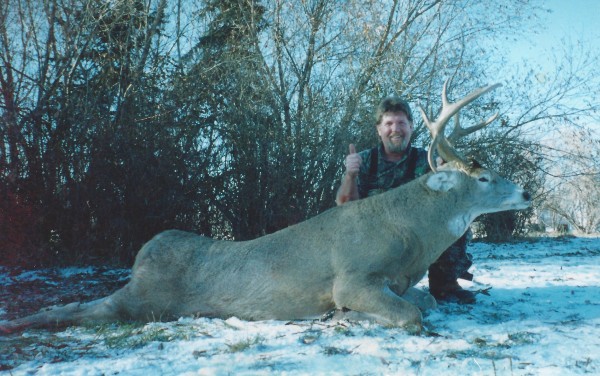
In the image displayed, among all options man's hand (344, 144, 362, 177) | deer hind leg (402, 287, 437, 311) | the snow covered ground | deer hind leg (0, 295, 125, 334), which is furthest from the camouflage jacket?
deer hind leg (0, 295, 125, 334)

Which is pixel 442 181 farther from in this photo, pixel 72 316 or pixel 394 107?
pixel 72 316

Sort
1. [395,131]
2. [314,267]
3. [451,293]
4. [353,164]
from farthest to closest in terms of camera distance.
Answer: [395,131], [353,164], [451,293], [314,267]

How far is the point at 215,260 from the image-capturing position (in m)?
4.34

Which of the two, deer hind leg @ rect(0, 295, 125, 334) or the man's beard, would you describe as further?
the man's beard

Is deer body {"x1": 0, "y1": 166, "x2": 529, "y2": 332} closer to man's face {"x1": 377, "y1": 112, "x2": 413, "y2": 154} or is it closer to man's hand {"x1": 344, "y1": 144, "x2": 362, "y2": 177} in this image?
man's hand {"x1": 344, "y1": 144, "x2": 362, "y2": 177}

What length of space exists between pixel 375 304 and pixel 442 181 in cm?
132

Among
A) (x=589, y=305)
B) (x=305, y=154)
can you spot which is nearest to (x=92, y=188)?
(x=305, y=154)

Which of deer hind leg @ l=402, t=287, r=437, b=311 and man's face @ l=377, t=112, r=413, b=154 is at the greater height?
man's face @ l=377, t=112, r=413, b=154

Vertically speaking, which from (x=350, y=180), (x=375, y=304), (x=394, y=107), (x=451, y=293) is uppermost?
(x=394, y=107)

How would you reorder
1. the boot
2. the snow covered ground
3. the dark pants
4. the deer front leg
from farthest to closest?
the dark pants, the boot, the deer front leg, the snow covered ground

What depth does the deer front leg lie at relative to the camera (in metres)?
3.79

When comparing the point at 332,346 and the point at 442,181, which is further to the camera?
the point at 442,181

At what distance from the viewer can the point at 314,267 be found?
4.11 m

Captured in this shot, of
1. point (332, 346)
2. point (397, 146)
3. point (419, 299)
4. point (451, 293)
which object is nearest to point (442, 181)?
point (419, 299)
